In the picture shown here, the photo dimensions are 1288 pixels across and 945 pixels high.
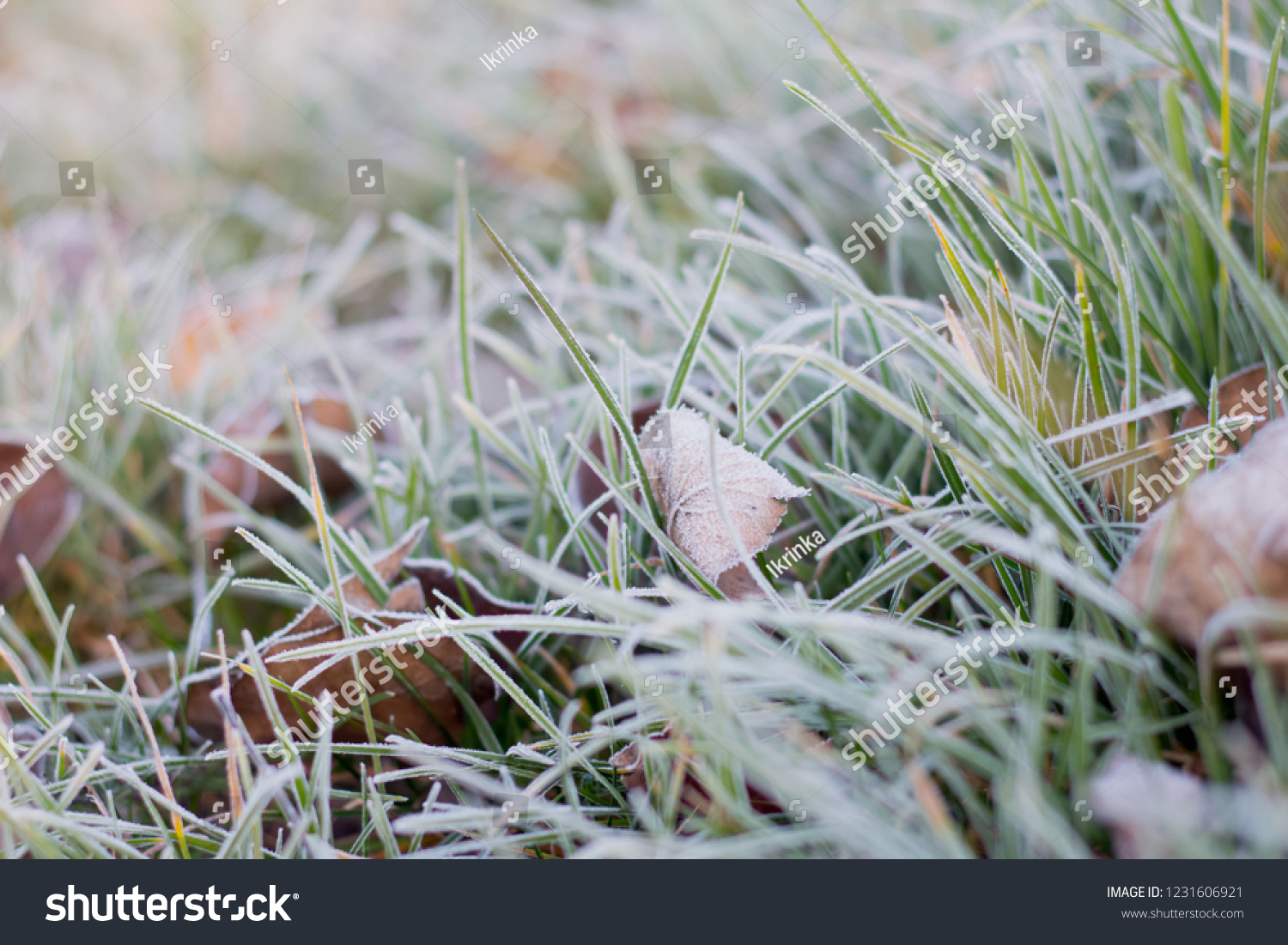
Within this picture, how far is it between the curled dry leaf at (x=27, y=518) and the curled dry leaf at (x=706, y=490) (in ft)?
2.77

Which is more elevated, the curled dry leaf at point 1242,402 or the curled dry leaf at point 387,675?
the curled dry leaf at point 1242,402

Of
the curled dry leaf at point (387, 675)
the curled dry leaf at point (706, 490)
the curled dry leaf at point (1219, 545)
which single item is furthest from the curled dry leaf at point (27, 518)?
the curled dry leaf at point (1219, 545)

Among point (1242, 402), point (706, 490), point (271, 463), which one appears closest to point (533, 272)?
point (271, 463)

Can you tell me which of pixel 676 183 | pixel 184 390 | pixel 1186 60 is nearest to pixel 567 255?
pixel 676 183

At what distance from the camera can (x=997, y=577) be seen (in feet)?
2.86

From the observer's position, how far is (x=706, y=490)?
2.78 ft

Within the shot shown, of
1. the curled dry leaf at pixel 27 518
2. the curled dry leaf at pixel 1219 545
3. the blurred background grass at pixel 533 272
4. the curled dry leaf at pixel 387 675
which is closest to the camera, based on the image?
the curled dry leaf at pixel 1219 545

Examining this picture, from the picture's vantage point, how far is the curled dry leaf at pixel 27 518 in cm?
117

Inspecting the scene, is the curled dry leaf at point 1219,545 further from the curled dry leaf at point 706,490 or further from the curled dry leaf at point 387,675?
the curled dry leaf at point 387,675

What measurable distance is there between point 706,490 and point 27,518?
3.07ft

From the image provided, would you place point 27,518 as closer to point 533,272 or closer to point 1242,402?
point 533,272

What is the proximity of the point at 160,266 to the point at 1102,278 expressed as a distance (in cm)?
148

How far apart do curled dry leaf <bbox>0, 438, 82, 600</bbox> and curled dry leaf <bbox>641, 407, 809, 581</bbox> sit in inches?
33.2

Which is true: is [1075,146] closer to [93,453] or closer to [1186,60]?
[1186,60]
